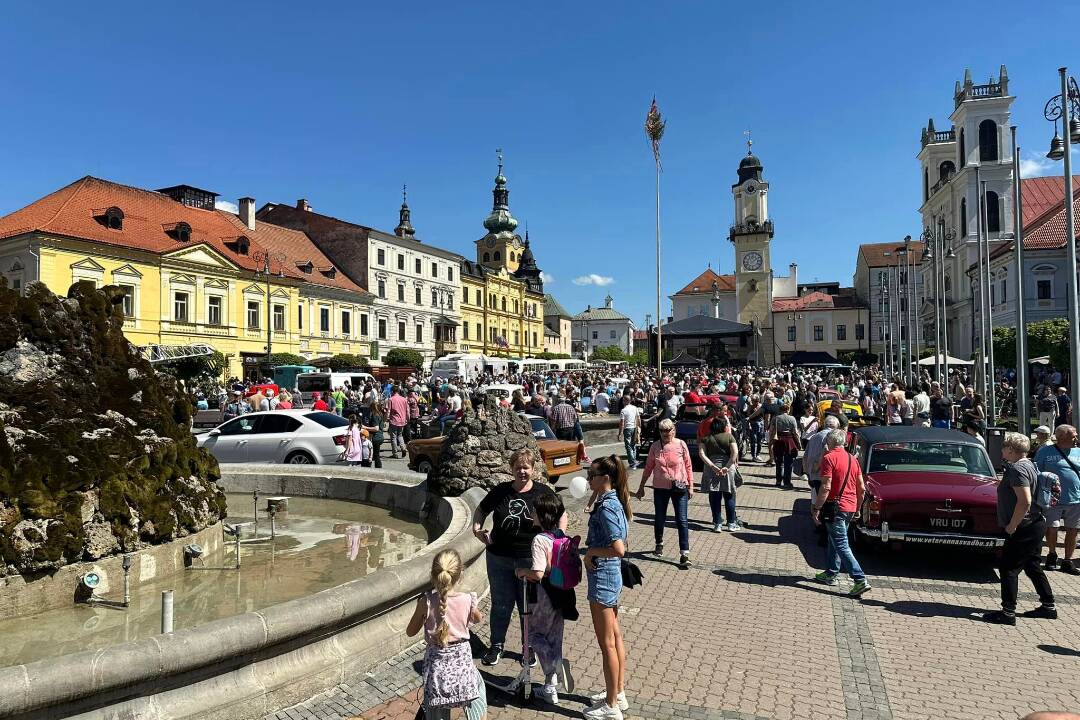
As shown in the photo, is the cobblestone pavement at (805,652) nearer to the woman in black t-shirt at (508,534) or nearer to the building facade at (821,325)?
the woman in black t-shirt at (508,534)

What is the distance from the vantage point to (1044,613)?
20.6 ft

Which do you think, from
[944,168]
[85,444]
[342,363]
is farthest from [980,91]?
[85,444]

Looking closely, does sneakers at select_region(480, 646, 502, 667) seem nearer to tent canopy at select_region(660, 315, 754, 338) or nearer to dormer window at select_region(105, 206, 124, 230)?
dormer window at select_region(105, 206, 124, 230)

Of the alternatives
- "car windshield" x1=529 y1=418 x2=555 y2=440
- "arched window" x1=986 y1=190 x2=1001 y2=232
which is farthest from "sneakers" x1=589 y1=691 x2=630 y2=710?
"arched window" x1=986 y1=190 x2=1001 y2=232

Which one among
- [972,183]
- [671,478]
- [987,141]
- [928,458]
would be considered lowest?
[671,478]

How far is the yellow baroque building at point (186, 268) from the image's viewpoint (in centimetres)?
3601

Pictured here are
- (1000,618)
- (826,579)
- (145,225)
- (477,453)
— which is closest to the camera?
(1000,618)

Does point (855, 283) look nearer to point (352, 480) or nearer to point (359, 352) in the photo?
point (359, 352)

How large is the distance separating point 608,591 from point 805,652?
2.06 metres

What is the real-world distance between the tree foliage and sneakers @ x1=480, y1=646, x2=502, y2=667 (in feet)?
96.4

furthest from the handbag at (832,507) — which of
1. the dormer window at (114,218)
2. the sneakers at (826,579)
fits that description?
the dormer window at (114,218)

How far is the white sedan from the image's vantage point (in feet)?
44.4

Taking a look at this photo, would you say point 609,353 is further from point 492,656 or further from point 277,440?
point 492,656

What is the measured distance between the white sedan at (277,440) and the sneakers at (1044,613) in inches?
444
